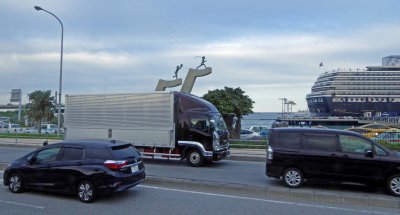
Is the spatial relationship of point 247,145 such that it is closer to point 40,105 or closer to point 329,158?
point 329,158

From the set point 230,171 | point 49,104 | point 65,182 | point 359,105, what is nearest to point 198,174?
point 230,171

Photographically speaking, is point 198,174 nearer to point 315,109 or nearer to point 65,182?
point 65,182

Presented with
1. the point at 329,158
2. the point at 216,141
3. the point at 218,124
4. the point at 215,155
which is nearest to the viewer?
the point at 329,158

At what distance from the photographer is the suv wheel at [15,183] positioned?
355 inches

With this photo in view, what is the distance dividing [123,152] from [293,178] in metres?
4.50

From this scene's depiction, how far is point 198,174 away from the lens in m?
12.5

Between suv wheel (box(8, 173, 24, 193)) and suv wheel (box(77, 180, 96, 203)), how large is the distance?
72.8 inches

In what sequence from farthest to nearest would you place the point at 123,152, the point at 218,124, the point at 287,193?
the point at 218,124, the point at 123,152, the point at 287,193

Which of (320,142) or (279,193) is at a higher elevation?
(320,142)

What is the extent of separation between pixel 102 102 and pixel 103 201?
9339 mm

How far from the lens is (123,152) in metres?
8.70

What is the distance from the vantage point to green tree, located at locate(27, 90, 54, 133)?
43.4 meters

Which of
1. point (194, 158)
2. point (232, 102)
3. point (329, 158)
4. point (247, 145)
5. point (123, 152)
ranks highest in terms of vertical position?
point (232, 102)

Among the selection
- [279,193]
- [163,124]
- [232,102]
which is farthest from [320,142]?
[232,102]
